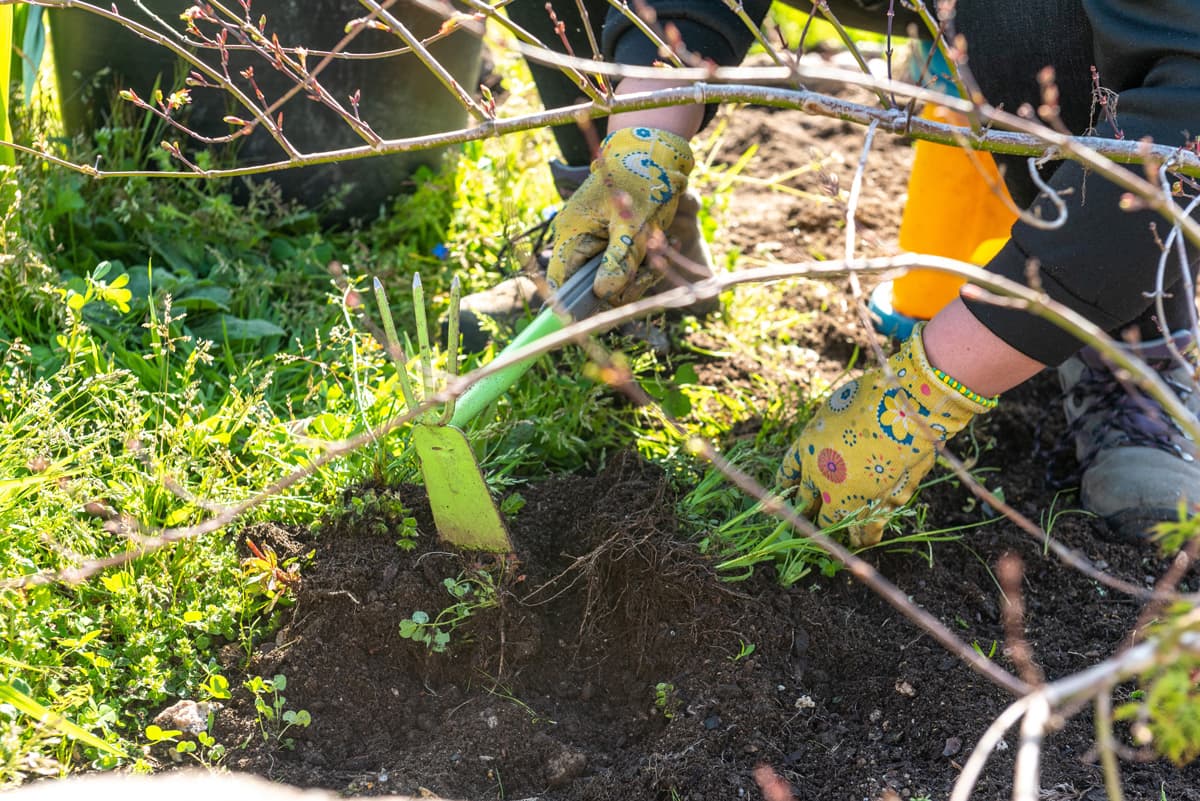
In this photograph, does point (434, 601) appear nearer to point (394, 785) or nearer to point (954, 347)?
point (394, 785)

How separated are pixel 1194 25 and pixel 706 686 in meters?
1.19

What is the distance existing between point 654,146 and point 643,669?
0.91m

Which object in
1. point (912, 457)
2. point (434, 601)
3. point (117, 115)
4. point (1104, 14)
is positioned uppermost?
point (1104, 14)

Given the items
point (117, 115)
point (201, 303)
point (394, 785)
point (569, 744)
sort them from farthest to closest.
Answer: point (117, 115) → point (201, 303) → point (569, 744) → point (394, 785)

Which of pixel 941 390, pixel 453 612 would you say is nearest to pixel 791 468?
pixel 941 390

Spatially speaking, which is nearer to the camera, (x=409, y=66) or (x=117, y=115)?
(x=117, y=115)

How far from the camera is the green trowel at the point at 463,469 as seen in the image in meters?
1.66

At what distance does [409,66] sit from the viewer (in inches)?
105

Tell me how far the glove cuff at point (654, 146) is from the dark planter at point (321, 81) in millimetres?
795

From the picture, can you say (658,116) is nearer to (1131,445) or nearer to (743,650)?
(743,650)

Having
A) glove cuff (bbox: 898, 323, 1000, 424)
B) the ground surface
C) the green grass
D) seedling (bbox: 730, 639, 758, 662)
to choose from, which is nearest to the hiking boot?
the ground surface

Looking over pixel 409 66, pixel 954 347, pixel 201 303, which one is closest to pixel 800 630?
pixel 954 347

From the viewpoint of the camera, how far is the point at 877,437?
1812 mm

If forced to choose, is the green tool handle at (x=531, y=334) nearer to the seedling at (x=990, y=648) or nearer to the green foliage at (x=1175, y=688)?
the seedling at (x=990, y=648)
